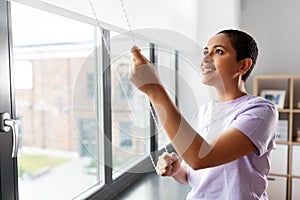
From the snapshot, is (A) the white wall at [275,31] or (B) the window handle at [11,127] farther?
(A) the white wall at [275,31]

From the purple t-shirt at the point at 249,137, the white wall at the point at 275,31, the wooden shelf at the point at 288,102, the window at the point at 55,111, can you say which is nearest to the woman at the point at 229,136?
the purple t-shirt at the point at 249,137

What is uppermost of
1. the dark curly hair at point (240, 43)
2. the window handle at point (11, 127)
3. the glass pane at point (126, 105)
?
the dark curly hair at point (240, 43)

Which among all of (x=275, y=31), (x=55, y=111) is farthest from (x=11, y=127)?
(x=275, y=31)

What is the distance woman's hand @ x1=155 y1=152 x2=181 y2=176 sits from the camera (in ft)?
2.48

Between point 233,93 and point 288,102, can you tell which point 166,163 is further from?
point 288,102

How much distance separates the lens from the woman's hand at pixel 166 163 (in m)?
0.76

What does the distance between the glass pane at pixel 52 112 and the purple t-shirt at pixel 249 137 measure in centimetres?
66

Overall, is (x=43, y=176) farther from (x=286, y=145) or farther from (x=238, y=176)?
(x=286, y=145)

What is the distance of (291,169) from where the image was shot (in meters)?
2.51

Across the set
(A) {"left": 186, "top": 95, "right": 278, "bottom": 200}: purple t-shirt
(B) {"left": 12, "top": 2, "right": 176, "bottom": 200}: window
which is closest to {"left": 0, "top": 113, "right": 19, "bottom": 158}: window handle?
(B) {"left": 12, "top": 2, "right": 176, "bottom": 200}: window

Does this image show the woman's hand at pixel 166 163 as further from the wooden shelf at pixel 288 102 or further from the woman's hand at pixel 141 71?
the wooden shelf at pixel 288 102

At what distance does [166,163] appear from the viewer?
2.50ft

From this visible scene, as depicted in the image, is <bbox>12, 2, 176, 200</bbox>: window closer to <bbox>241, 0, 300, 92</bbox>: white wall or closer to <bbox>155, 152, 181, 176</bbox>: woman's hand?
<bbox>155, 152, 181, 176</bbox>: woman's hand

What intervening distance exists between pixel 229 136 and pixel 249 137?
0.18 ft
